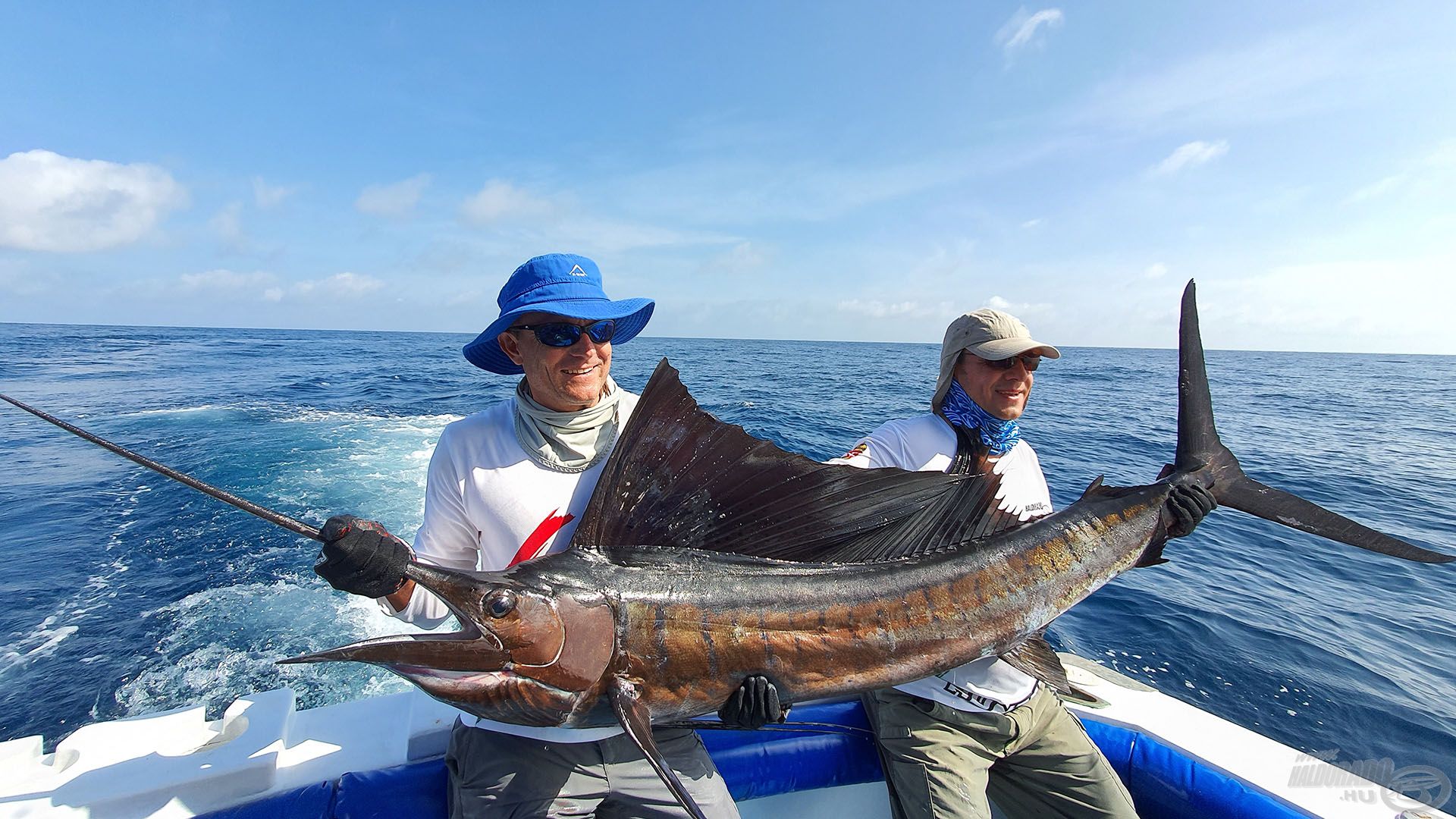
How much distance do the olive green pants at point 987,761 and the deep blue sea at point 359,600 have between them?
9.80 ft

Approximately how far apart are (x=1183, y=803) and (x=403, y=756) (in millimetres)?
2650

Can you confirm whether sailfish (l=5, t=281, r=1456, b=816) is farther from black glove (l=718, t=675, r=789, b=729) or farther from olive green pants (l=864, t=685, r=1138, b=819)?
olive green pants (l=864, t=685, r=1138, b=819)

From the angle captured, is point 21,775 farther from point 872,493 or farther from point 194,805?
point 872,493

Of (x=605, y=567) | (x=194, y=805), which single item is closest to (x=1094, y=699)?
(x=605, y=567)

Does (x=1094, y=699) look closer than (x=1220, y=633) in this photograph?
Yes

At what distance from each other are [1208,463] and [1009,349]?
0.75 meters

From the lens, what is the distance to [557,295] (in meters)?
1.82

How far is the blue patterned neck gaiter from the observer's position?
2.37m

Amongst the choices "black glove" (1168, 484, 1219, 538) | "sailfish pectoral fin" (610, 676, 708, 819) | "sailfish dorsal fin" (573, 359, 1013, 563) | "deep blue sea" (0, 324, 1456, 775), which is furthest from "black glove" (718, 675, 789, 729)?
"deep blue sea" (0, 324, 1456, 775)

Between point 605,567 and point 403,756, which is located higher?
point 605,567

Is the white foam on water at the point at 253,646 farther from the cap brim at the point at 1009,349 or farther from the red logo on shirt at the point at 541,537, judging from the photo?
the cap brim at the point at 1009,349

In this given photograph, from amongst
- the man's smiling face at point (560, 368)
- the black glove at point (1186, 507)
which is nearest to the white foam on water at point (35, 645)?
the man's smiling face at point (560, 368)

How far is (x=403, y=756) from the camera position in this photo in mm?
2090

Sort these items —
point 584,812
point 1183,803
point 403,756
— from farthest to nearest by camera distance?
point 1183,803 → point 403,756 → point 584,812
